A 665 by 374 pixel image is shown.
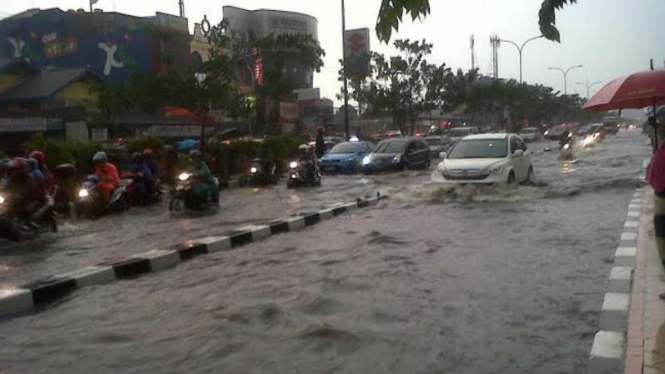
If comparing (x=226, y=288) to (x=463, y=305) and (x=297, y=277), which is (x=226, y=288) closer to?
(x=297, y=277)

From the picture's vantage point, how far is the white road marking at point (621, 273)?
22.4ft

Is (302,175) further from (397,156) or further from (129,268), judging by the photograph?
(129,268)

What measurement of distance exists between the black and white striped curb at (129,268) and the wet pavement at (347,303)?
254mm

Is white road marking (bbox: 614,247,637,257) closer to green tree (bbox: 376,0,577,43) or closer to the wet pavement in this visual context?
the wet pavement

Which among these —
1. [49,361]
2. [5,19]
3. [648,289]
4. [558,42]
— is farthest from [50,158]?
[5,19]

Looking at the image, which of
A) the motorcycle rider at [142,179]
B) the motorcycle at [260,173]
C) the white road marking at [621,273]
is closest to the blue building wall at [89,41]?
the motorcycle at [260,173]

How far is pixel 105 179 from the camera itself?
46.0 feet

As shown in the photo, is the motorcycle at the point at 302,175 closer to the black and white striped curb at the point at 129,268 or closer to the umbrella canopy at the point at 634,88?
the black and white striped curb at the point at 129,268

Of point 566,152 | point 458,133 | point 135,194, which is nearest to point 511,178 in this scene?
point 135,194

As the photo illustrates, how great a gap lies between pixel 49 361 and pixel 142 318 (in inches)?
45.5

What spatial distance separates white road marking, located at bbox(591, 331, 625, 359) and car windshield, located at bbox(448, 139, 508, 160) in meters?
11.7

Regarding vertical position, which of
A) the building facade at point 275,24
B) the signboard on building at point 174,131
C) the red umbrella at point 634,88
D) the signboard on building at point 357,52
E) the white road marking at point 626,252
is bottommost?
the white road marking at point 626,252

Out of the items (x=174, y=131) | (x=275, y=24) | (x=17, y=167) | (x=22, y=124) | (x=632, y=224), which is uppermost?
(x=275, y=24)

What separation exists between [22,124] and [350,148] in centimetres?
1264
